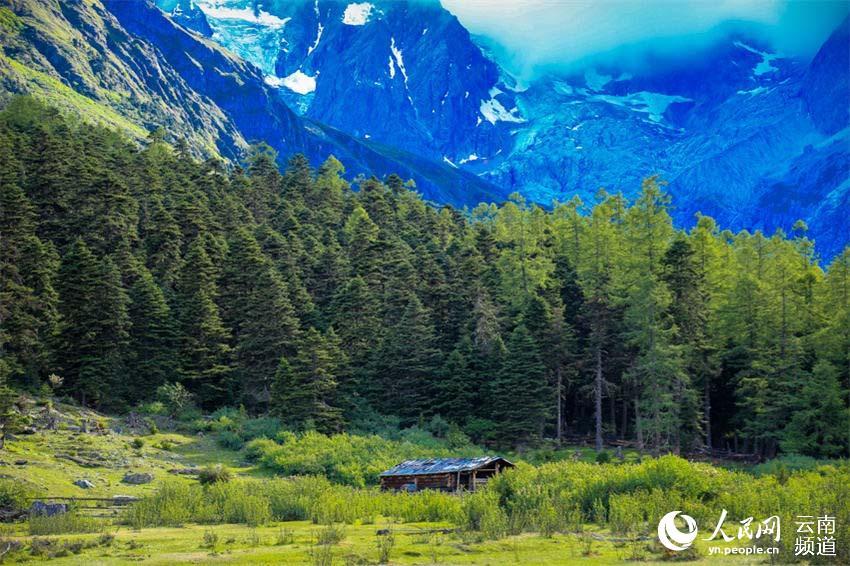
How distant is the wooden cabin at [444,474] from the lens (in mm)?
48750

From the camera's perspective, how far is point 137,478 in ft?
158

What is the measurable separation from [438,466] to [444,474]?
1.01m

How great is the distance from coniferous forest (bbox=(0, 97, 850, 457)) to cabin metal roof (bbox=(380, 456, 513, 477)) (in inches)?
559

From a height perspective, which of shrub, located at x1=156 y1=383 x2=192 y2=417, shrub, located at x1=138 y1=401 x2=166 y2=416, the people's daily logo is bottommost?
the people's daily logo

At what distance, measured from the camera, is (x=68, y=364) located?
66500 millimetres

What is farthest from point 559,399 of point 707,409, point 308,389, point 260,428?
point 260,428

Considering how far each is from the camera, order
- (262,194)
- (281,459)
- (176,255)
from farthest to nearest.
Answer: (262,194)
(176,255)
(281,459)

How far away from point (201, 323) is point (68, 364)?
1095 cm

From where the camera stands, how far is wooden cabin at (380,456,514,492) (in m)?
48.8

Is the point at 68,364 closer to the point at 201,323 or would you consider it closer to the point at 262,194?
the point at 201,323

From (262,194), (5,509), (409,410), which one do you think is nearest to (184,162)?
(262,194)

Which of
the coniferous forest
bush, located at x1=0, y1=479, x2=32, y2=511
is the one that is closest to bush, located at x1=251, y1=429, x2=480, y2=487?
the coniferous forest

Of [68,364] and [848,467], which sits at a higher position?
[68,364]

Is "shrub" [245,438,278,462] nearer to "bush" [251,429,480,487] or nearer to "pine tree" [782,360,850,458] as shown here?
"bush" [251,429,480,487]
